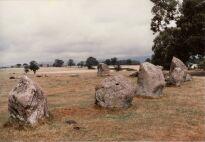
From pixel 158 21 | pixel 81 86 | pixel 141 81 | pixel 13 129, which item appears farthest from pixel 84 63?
pixel 13 129

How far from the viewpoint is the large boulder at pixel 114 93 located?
28.0 metres

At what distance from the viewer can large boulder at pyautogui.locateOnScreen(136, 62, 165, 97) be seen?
33.9m

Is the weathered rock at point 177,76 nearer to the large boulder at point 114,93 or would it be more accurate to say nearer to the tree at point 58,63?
the large boulder at point 114,93

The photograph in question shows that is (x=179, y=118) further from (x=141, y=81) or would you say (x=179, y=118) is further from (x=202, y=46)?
(x=202, y=46)

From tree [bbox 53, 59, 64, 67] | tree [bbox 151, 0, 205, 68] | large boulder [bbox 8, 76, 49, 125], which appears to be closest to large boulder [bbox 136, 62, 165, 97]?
large boulder [bbox 8, 76, 49, 125]

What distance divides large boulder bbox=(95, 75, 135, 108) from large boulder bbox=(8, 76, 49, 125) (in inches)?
196

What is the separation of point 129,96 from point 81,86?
17.8 m

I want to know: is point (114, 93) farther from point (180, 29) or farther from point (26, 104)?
point (180, 29)

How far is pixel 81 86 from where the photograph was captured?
45.8m

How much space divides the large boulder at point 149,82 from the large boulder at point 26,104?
1142 cm

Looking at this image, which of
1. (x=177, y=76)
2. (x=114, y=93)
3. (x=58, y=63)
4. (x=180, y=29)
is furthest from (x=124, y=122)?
(x=58, y=63)

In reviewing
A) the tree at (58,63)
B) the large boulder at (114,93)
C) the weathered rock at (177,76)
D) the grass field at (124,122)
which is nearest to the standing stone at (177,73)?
the weathered rock at (177,76)

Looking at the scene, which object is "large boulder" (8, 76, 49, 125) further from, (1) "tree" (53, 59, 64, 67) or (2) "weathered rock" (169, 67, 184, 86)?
(1) "tree" (53, 59, 64, 67)

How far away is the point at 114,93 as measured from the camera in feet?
92.2
